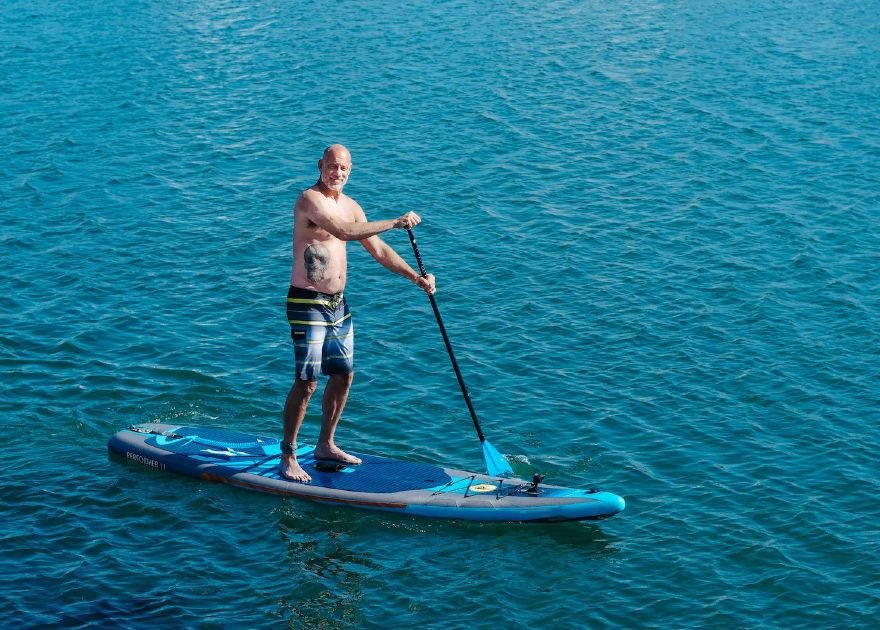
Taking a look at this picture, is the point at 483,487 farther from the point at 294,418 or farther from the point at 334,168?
the point at 334,168

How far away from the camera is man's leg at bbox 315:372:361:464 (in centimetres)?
1245

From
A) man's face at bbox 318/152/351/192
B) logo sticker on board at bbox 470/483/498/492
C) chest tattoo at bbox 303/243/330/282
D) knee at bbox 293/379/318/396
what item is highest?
man's face at bbox 318/152/351/192

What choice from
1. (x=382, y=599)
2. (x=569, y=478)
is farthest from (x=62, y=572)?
(x=569, y=478)

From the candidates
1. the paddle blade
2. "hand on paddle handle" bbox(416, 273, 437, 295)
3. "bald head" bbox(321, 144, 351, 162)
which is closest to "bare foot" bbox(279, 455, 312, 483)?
the paddle blade

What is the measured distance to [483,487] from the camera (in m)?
12.4

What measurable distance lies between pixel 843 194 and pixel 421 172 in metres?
7.92

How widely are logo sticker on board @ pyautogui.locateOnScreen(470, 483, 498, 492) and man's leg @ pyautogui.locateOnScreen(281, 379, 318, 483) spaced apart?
5.70 ft

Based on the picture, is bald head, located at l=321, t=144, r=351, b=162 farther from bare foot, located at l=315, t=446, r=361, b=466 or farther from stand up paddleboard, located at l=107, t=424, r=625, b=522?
stand up paddleboard, located at l=107, t=424, r=625, b=522

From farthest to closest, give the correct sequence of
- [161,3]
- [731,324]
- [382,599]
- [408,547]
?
[161,3]
[731,324]
[408,547]
[382,599]

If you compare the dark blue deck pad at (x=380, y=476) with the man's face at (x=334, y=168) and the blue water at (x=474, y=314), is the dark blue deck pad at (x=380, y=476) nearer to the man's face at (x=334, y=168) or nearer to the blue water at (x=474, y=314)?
the blue water at (x=474, y=314)

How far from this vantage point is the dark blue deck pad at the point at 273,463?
12.6 metres

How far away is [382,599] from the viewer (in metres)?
11.1

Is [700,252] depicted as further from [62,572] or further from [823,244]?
[62,572]

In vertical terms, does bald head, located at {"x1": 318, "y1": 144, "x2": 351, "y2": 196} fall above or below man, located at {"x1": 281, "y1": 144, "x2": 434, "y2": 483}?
above
